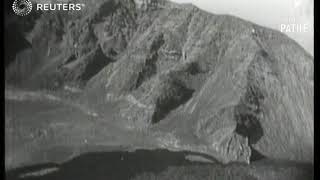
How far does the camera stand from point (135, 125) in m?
3.01

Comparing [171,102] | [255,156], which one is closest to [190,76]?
[171,102]

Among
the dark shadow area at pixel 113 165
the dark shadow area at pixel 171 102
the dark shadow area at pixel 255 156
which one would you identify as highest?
the dark shadow area at pixel 171 102

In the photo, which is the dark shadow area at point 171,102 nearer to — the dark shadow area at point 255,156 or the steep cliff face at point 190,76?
the steep cliff face at point 190,76

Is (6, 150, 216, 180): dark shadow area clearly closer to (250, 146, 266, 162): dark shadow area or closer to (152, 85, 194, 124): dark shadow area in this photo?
(152, 85, 194, 124): dark shadow area

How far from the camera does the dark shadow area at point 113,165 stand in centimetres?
295

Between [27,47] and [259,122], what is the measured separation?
137cm

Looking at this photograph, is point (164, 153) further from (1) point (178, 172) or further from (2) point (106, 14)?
(2) point (106, 14)

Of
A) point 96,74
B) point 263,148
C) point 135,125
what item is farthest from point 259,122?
point 96,74

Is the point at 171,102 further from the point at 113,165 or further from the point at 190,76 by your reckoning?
the point at 113,165

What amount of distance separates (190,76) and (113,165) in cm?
66

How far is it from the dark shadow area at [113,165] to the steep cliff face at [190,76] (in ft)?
0.24

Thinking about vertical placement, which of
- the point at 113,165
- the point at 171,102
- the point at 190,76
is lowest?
the point at 113,165

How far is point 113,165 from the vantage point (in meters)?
2.97

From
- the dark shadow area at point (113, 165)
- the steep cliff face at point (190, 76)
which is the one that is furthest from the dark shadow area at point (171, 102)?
the dark shadow area at point (113, 165)
